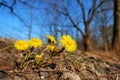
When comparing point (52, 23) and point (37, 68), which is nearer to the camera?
point (37, 68)

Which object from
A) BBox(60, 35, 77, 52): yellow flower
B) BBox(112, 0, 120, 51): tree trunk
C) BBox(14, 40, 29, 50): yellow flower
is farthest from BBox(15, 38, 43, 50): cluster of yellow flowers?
BBox(112, 0, 120, 51): tree trunk

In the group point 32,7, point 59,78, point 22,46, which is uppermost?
point 32,7

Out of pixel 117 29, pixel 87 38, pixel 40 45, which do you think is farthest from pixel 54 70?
pixel 87 38

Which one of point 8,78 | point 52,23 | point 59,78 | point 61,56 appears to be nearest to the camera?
point 8,78

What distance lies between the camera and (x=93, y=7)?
2250cm

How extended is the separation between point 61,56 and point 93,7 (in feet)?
60.7

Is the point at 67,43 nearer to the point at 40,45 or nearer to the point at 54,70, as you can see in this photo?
the point at 40,45

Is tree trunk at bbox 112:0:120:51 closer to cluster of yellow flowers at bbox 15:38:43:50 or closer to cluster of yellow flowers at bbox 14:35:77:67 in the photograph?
cluster of yellow flowers at bbox 14:35:77:67

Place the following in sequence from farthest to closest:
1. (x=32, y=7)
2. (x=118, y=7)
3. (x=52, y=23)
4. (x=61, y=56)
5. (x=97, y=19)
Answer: (x=97, y=19), (x=52, y=23), (x=118, y=7), (x=32, y=7), (x=61, y=56)

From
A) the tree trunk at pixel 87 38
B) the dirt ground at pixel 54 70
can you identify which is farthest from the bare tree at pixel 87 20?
the dirt ground at pixel 54 70

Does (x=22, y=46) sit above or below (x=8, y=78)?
above

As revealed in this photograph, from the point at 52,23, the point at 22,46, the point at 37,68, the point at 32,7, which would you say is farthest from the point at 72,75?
the point at 52,23

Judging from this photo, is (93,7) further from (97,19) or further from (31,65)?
(31,65)

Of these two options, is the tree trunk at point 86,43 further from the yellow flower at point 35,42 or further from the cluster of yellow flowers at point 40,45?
the yellow flower at point 35,42
